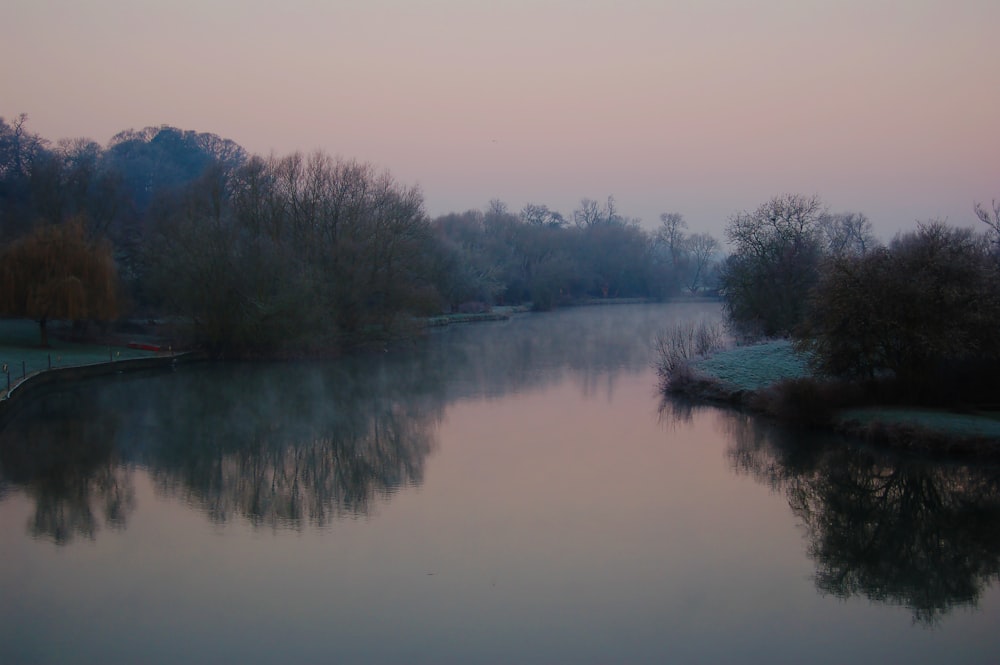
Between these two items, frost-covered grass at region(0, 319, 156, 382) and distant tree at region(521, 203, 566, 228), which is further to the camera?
distant tree at region(521, 203, 566, 228)

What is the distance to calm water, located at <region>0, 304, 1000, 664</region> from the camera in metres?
6.20

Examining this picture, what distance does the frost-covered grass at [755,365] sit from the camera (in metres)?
17.4

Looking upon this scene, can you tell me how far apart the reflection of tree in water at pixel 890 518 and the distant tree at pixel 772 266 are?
40.4 ft

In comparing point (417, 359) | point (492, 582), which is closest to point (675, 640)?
point (492, 582)

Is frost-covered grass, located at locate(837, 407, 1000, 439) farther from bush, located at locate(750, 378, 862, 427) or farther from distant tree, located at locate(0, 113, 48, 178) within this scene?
distant tree, located at locate(0, 113, 48, 178)

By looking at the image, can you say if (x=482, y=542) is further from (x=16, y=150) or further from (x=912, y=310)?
(x=16, y=150)

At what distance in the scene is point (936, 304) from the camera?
13.3 metres

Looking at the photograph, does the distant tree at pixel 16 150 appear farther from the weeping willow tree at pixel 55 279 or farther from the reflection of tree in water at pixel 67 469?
the reflection of tree in water at pixel 67 469

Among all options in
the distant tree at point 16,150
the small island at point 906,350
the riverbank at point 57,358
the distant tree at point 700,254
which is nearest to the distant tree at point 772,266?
the small island at point 906,350

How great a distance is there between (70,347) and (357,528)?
70.8 ft

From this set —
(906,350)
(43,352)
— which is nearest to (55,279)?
(43,352)

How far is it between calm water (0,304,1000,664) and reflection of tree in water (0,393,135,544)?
0.06 metres

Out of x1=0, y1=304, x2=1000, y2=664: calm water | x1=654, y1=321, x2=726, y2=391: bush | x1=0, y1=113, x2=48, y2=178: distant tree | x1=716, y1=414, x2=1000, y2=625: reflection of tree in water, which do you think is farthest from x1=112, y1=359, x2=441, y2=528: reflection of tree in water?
x1=0, y1=113, x2=48, y2=178: distant tree

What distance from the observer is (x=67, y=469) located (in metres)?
11.7
